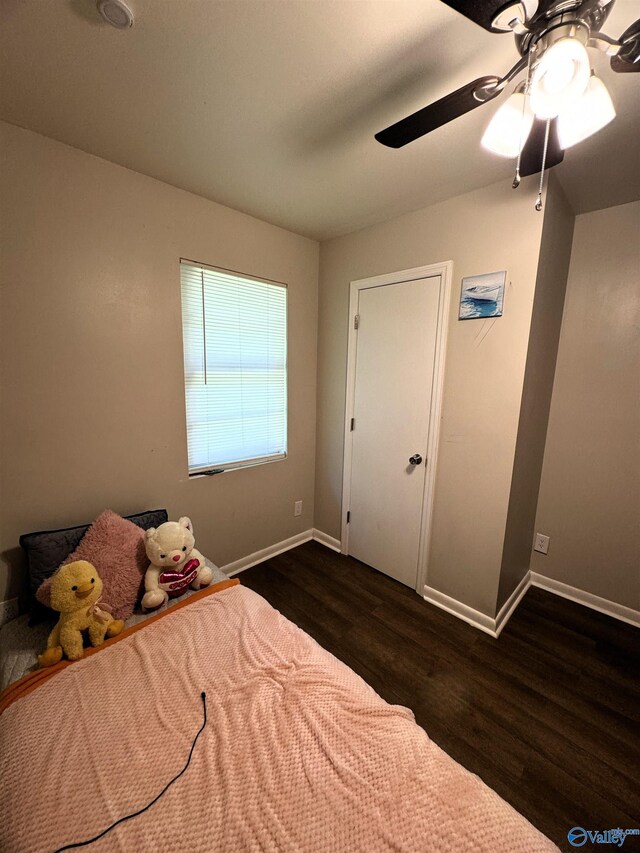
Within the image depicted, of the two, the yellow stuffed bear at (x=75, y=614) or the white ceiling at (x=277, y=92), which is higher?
the white ceiling at (x=277, y=92)

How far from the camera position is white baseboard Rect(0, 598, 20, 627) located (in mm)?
1551

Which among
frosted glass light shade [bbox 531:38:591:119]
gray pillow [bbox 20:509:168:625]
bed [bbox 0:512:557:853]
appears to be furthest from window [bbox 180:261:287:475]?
frosted glass light shade [bbox 531:38:591:119]

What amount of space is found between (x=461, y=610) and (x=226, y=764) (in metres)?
1.72

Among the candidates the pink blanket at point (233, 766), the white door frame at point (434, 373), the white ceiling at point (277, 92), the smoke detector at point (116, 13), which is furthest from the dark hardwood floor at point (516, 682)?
the smoke detector at point (116, 13)

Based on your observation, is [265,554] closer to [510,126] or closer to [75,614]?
[75,614]

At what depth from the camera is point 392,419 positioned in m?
2.33

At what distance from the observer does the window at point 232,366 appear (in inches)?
82.0

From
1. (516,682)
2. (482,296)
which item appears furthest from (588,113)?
(516,682)

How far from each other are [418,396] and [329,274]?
4.17ft

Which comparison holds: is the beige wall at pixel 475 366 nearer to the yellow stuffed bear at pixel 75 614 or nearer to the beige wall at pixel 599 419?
the beige wall at pixel 599 419

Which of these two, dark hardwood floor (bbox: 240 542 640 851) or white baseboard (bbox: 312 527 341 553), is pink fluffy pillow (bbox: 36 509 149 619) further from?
white baseboard (bbox: 312 527 341 553)

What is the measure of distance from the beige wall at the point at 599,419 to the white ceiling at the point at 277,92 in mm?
325

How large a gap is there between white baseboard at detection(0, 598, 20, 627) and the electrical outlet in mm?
3236

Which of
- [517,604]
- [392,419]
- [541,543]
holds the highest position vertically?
[392,419]
